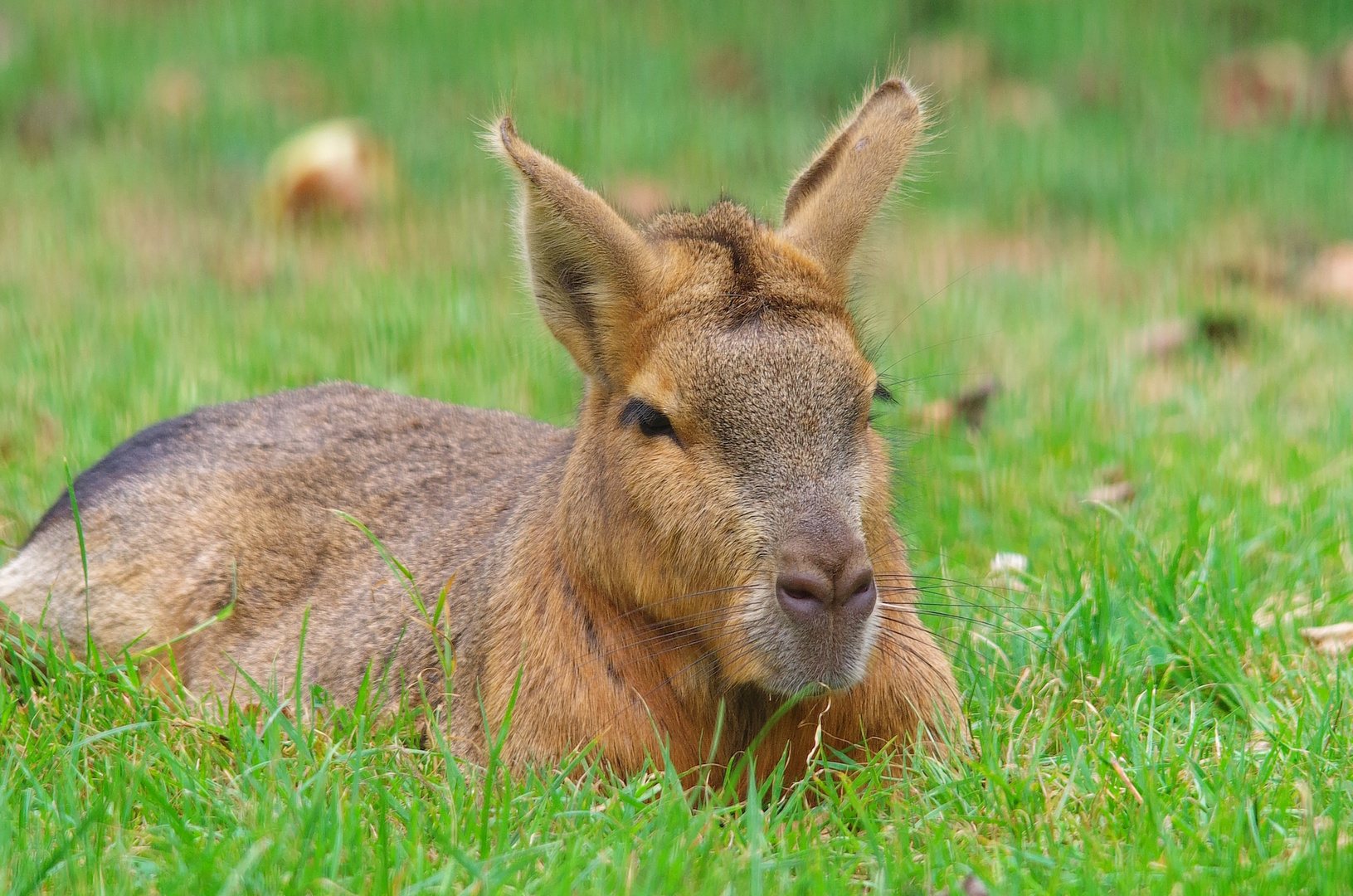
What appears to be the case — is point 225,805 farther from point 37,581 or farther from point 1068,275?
point 1068,275

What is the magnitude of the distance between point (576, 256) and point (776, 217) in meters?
1.92

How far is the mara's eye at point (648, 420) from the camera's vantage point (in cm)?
272

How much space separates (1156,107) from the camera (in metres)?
8.83

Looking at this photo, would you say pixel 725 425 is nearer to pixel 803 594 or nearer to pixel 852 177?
pixel 803 594

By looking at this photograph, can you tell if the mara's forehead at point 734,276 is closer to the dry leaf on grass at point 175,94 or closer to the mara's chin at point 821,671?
the mara's chin at point 821,671

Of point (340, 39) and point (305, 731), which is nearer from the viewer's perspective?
point (305, 731)

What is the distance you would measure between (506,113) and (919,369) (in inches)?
114

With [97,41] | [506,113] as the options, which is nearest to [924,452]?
[506,113]

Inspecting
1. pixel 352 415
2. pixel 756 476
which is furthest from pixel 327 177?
pixel 756 476

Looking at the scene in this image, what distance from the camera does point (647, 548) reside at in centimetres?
272

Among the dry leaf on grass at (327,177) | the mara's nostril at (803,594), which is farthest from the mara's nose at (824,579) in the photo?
the dry leaf on grass at (327,177)

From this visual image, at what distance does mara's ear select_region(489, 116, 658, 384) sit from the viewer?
2818 millimetres

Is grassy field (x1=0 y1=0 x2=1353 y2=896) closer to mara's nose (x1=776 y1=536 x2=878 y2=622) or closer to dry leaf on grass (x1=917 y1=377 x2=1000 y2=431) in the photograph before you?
dry leaf on grass (x1=917 y1=377 x2=1000 y2=431)

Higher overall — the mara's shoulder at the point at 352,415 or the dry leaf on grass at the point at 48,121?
the dry leaf on grass at the point at 48,121
